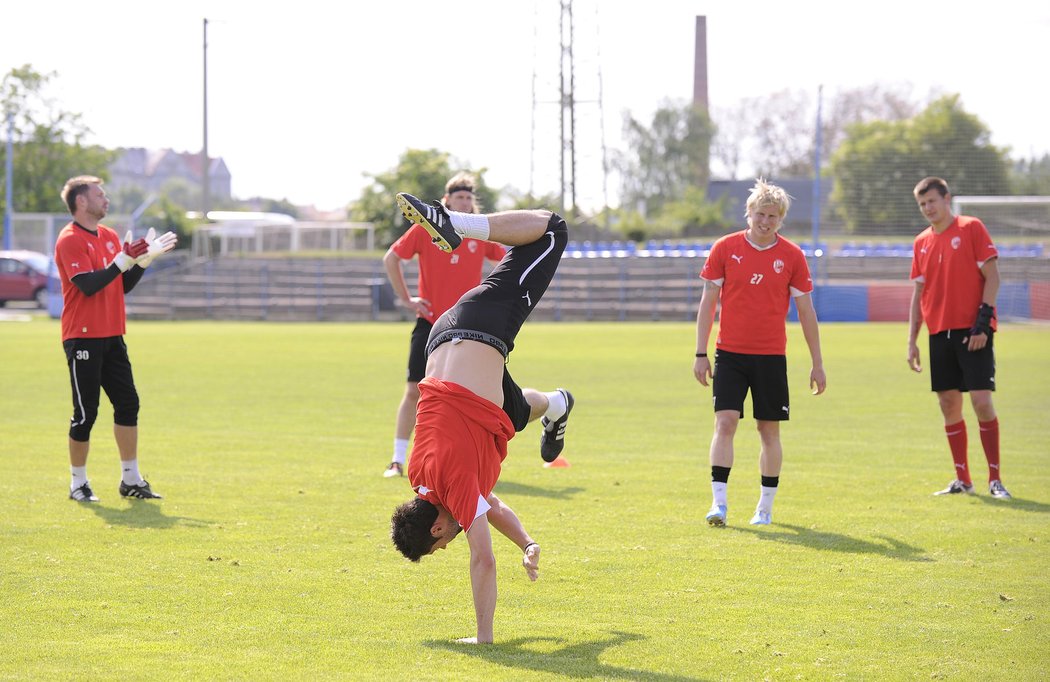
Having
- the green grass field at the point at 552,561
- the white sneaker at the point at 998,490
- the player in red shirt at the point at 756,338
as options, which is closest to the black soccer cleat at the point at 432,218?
the green grass field at the point at 552,561

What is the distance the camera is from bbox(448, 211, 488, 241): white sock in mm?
6289

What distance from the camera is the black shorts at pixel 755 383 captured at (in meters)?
8.38

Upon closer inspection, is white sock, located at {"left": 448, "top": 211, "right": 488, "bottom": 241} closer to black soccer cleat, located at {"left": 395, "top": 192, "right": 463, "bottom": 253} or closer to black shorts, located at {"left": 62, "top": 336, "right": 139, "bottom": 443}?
black soccer cleat, located at {"left": 395, "top": 192, "right": 463, "bottom": 253}

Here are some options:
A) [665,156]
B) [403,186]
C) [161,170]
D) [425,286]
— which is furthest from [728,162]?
[161,170]

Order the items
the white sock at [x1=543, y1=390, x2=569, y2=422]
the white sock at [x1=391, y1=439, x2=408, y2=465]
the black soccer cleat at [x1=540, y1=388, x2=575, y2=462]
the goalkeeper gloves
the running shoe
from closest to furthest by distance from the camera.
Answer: the white sock at [x1=543, y1=390, x2=569, y2=422]
the black soccer cleat at [x1=540, y1=388, x2=575, y2=462]
the goalkeeper gloves
the running shoe
the white sock at [x1=391, y1=439, x2=408, y2=465]

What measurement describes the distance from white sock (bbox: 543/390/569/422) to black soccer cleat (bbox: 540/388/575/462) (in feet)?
0.11

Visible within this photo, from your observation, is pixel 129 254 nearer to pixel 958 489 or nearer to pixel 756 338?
pixel 756 338

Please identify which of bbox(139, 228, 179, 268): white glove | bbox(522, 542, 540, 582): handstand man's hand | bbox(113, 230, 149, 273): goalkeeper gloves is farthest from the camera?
bbox(139, 228, 179, 268): white glove

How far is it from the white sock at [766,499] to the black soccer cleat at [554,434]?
1566mm

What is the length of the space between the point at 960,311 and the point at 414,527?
229 inches

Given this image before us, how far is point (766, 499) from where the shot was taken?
8.46m

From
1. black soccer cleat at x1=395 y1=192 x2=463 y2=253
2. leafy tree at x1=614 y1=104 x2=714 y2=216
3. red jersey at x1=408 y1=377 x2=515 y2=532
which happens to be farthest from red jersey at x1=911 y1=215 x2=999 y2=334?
leafy tree at x1=614 y1=104 x2=714 y2=216

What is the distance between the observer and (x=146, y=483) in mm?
9352

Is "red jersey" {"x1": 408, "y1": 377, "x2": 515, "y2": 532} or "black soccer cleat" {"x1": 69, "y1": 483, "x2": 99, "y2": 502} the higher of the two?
"red jersey" {"x1": 408, "y1": 377, "x2": 515, "y2": 532}
